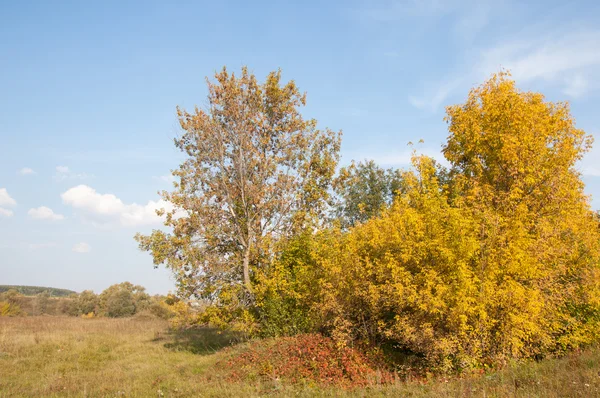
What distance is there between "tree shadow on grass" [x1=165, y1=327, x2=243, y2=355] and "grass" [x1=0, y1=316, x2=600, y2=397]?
0.22ft

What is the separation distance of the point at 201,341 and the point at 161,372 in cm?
878

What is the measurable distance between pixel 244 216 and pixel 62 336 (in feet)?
40.2

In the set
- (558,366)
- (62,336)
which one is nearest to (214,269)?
(62,336)

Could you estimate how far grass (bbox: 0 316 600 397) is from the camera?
Answer: 9680 mm

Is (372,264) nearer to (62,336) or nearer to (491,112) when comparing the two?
(491,112)

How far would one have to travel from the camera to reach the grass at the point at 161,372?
9680 millimetres

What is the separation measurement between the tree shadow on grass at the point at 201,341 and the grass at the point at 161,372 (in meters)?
0.07

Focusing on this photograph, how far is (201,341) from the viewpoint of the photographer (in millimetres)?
23781

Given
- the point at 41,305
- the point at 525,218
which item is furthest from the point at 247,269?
the point at 41,305

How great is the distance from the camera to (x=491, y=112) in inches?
699

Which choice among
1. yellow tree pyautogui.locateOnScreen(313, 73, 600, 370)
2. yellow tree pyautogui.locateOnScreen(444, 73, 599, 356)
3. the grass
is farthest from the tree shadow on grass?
yellow tree pyautogui.locateOnScreen(444, 73, 599, 356)

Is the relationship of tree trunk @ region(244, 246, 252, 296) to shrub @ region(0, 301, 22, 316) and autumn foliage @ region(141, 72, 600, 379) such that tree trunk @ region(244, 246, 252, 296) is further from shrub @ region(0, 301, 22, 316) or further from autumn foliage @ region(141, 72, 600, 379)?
shrub @ region(0, 301, 22, 316)

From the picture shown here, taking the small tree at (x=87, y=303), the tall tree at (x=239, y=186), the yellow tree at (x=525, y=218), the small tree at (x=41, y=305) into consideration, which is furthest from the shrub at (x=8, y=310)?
the yellow tree at (x=525, y=218)

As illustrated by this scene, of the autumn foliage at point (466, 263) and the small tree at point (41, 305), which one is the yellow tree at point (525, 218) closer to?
the autumn foliage at point (466, 263)
